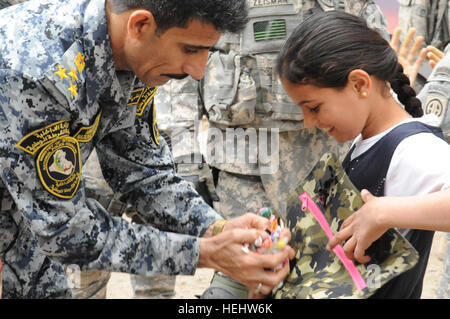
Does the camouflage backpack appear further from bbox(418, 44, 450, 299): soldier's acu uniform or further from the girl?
bbox(418, 44, 450, 299): soldier's acu uniform

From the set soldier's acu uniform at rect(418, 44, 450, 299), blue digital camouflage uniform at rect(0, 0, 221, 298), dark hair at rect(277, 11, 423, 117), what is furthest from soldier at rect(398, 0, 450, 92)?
blue digital camouflage uniform at rect(0, 0, 221, 298)

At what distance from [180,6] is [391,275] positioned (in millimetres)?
946

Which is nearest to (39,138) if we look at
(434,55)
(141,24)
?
(141,24)

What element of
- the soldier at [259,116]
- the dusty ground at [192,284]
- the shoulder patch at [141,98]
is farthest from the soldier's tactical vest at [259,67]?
the dusty ground at [192,284]

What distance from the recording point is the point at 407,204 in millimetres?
1566

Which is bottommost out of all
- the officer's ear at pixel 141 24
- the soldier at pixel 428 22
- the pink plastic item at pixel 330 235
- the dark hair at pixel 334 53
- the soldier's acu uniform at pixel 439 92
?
the soldier at pixel 428 22

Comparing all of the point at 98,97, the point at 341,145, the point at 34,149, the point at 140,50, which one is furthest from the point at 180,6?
the point at 341,145

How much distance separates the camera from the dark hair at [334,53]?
6.24 ft

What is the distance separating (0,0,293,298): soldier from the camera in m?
1.69

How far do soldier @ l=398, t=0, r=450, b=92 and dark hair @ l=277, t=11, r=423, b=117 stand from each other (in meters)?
3.05

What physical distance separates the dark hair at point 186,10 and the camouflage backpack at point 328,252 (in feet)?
1.73

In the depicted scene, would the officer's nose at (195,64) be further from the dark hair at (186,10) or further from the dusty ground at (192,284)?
the dusty ground at (192,284)

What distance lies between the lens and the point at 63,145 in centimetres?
175

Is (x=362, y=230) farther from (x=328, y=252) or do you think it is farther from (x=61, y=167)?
(x=61, y=167)
